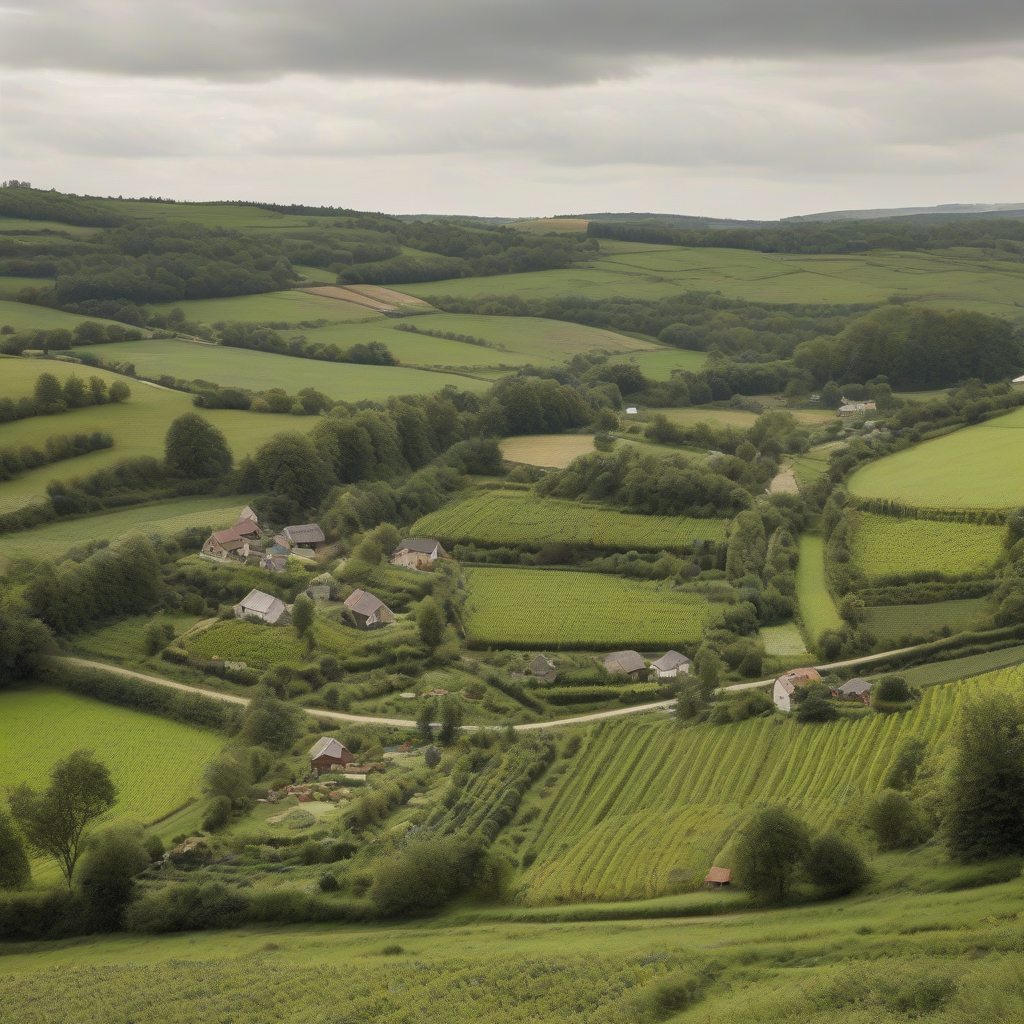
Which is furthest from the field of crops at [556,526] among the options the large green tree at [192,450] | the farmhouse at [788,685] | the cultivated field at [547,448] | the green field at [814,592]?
the farmhouse at [788,685]

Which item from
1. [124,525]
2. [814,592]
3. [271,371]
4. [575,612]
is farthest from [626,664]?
[271,371]

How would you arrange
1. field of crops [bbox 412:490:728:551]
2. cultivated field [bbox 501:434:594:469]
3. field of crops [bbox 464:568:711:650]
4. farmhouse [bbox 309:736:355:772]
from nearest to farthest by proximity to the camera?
farmhouse [bbox 309:736:355:772], field of crops [bbox 464:568:711:650], field of crops [bbox 412:490:728:551], cultivated field [bbox 501:434:594:469]

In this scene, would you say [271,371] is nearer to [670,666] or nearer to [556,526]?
[556,526]

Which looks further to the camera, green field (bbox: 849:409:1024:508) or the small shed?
green field (bbox: 849:409:1024:508)

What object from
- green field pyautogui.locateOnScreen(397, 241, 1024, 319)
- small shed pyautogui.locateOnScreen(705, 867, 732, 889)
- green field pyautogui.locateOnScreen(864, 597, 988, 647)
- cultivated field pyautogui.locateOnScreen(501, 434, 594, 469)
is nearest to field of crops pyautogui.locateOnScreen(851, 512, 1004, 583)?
green field pyautogui.locateOnScreen(864, 597, 988, 647)

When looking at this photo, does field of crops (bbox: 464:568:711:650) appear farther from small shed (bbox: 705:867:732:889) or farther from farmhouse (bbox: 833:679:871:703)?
small shed (bbox: 705:867:732:889)
